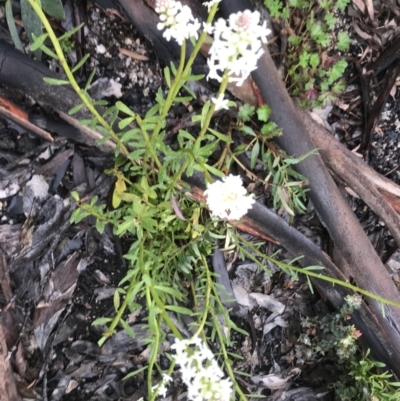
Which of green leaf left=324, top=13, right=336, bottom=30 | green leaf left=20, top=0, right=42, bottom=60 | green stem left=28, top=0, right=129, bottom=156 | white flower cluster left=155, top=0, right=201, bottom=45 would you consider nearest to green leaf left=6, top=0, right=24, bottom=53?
green leaf left=20, top=0, right=42, bottom=60

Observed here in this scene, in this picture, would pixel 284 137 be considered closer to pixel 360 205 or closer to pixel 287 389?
pixel 360 205

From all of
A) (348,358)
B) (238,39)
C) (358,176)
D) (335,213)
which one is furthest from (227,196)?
(348,358)

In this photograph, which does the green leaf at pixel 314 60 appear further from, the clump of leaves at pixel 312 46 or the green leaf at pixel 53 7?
the green leaf at pixel 53 7

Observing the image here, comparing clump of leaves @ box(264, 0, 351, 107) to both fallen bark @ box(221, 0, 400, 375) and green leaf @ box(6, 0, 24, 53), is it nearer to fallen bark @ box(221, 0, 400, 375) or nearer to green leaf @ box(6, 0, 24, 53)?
fallen bark @ box(221, 0, 400, 375)

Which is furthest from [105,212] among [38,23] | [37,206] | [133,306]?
[38,23]

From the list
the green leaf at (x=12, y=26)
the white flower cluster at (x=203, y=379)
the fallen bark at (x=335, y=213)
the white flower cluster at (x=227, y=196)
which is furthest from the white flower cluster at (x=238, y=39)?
the green leaf at (x=12, y=26)
